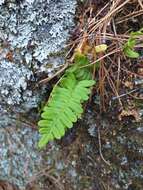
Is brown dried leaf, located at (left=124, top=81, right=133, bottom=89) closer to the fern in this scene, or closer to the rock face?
the fern

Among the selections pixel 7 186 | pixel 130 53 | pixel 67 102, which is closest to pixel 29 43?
pixel 67 102

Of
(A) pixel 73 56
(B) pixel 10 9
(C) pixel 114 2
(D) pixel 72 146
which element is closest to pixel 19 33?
(B) pixel 10 9

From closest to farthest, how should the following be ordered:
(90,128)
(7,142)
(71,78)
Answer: (71,78)
(90,128)
(7,142)

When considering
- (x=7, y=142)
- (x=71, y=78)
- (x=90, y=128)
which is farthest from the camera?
(x=7, y=142)

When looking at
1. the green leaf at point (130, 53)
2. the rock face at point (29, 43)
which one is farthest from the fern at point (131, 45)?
the rock face at point (29, 43)

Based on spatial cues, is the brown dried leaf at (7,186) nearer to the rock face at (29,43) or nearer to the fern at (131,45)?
the rock face at (29,43)

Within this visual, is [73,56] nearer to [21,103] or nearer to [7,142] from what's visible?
[21,103]

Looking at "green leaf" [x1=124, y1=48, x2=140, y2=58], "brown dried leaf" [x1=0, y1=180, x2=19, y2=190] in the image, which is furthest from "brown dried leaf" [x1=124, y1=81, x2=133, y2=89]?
"brown dried leaf" [x1=0, y1=180, x2=19, y2=190]

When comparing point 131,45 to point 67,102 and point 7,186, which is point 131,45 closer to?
point 67,102
